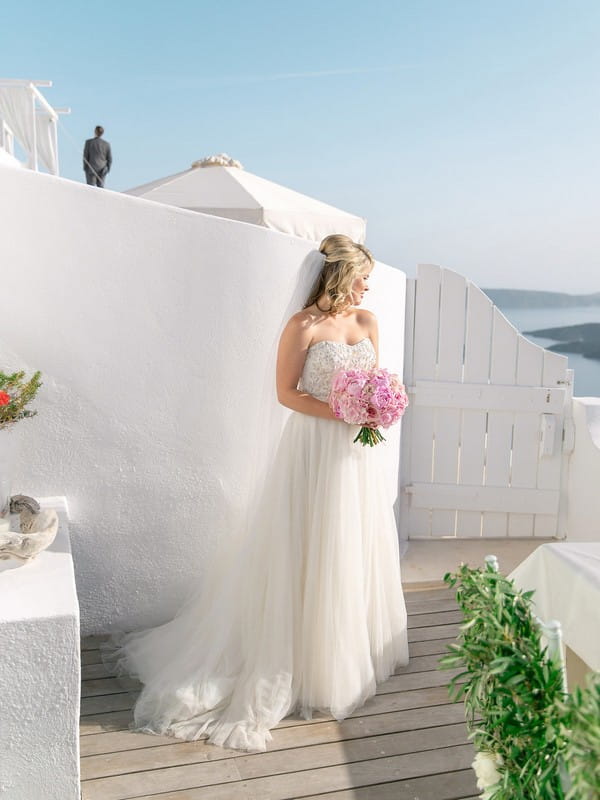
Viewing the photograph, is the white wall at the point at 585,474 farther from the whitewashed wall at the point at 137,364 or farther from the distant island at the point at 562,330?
the whitewashed wall at the point at 137,364

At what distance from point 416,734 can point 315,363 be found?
1.52 metres

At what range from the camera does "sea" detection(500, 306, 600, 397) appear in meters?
5.00

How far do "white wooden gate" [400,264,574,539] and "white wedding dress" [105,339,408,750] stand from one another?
1.77 m

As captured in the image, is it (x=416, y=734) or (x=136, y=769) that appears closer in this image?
(x=136, y=769)

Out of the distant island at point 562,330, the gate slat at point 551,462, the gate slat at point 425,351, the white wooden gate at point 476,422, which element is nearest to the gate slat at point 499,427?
the white wooden gate at point 476,422

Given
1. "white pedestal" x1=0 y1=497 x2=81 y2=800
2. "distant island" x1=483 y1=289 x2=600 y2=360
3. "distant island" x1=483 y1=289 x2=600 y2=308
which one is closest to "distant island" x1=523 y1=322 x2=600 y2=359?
"distant island" x1=483 y1=289 x2=600 y2=360

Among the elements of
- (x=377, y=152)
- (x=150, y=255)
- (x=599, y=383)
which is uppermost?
(x=377, y=152)

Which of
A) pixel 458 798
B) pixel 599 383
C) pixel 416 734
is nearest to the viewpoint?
pixel 458 798

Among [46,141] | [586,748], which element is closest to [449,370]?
[586,748]

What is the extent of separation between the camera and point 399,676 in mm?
3262

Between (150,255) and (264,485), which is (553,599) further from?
(150,255)

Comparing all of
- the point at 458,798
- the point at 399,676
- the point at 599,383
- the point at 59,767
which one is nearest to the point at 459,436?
the point at 599,383

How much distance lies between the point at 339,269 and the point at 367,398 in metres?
0.57

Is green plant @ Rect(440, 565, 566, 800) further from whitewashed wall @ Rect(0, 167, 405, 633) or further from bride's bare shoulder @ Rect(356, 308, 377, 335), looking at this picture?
whitewashed wall @ Rect(0, 167, 405, 633)
